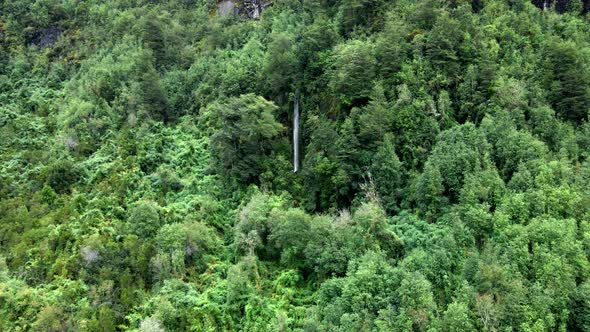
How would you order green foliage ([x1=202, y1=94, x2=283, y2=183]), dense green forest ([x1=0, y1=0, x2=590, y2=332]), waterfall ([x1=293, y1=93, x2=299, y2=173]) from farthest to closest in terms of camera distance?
waterfall ([x1=293, y1=93, x2=299, y2=173]) → green foliage ([x1=202, y1=94, x2=283, y2=183]) → dense green forest ([x1=0, y1=0, x2=590, y2=332])

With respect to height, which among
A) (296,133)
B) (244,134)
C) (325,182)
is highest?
(244,134)

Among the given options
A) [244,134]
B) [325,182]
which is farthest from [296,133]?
[325,182]

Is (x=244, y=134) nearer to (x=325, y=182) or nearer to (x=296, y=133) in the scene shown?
(x=296, y=133)

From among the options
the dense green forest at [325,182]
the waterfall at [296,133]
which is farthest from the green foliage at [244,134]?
the waterfall at [296,133]

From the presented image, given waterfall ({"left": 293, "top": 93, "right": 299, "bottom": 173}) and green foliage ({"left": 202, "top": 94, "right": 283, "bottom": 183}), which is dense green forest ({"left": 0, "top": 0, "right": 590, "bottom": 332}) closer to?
green foliage ({"left": 202, "top": 94, "right": 283, "bottom": 183})

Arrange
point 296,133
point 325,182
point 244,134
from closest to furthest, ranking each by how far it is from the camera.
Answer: point 325,182
point 244,134
point 296,133

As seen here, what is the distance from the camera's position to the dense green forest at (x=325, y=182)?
27859mm

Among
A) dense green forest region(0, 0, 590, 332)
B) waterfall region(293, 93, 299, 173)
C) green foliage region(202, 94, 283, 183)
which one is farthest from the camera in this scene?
waterfall region(293, 93, 299, 173)

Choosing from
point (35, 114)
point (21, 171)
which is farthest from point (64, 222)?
point (35, 114)

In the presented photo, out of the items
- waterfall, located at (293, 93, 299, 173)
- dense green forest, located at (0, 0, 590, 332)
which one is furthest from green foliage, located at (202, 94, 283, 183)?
waterfall, located at (293, 93, 299, 173)

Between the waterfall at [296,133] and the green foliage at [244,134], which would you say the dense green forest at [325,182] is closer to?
the green foliage at [244,134]

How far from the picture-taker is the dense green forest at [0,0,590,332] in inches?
1097

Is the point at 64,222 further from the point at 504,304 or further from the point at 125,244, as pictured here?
the point at 504,304

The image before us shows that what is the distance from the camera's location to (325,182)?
36.6 meters
